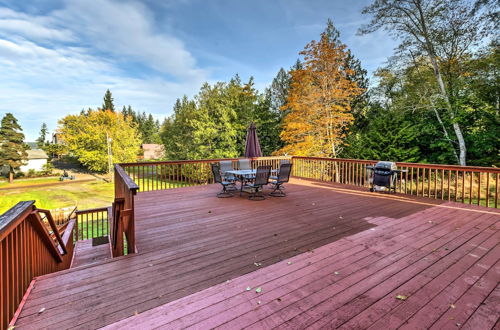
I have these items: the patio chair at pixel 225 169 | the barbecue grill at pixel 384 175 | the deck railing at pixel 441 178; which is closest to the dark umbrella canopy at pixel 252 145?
the patio chair at pixel 225 169

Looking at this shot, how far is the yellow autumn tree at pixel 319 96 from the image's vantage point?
12.5 metres

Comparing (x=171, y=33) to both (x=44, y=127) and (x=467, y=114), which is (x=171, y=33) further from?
(x=44, y=127)

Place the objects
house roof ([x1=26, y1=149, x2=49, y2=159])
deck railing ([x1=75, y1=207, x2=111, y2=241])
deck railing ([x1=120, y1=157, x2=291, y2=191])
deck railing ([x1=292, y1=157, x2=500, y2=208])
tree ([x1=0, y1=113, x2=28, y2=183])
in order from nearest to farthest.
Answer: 1. deck railing ([x1=292, y1=157, x2=500, y2=208])
2. deck railing ([x1=75, y1=207, x2=111, y2=241])
3. deck railing ([x1=120, y1=157, x2=291, y2=191])
4. tree ([x1=0, y1=113, x2=28, y2=183])
5. house roof ([x1=26, y1=149, x2=49, y2=159])

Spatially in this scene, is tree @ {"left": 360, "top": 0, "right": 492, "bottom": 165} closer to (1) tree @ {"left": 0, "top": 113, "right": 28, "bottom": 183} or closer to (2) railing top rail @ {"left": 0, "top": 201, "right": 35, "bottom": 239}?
(2) railing top rail @ {"left": 0, "top": 201, "right": 35, "bottom": 239}

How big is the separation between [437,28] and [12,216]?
51.8ft

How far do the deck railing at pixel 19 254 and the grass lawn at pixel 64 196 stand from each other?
16.8 meters

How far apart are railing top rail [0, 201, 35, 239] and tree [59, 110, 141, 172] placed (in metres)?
28.1

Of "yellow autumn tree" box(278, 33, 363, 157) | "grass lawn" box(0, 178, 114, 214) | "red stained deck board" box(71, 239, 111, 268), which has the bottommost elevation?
"grass lawn" box(0, 178, 114, 214)

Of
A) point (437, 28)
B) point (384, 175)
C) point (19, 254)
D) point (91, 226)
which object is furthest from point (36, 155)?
point (437, 28)

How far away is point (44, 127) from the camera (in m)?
51.0

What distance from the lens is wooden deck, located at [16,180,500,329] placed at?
1744mm

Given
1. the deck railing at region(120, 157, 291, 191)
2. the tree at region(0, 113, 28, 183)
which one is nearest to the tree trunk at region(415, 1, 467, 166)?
the deck railing at region(120, 157, 291, 191)

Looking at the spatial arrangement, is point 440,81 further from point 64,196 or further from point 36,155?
point 36,155

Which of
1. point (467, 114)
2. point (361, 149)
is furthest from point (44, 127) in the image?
point (467, 114)
